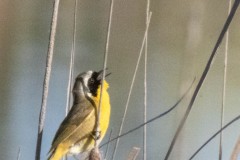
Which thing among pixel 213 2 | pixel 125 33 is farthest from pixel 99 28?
pixel 213 2

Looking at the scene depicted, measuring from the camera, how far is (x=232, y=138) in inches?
131

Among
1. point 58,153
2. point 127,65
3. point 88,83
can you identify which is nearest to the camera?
point 58,153

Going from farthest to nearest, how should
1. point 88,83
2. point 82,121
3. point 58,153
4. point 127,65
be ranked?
point 127,65, point 88,83, point 82,121, point 58,153

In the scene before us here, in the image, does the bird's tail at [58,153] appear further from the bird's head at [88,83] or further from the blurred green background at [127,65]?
the bird's head at [88,83]

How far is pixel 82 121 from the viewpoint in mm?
2848

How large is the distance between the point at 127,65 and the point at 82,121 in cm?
255

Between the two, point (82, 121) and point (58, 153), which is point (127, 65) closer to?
point (82, 121)

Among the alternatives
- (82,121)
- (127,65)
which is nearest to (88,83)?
(82,121)

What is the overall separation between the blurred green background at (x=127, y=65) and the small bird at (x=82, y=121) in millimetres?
176

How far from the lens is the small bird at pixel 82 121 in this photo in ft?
8.94

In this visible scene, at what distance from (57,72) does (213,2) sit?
2.28 metres

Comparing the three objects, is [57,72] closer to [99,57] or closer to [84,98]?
[99,57]

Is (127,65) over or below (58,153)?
over

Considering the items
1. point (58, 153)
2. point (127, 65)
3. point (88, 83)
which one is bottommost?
point (58, 153)
